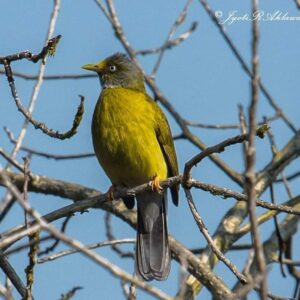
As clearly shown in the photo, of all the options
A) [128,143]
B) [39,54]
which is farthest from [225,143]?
[128,143]

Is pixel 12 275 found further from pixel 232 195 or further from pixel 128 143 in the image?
pixel 128 143

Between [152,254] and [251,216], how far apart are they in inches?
164

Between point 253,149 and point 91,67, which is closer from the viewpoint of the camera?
point 253,149

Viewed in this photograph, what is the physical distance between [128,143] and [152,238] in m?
0.94

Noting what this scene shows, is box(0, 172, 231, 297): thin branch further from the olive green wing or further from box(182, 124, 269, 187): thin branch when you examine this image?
box(182, 124, 269, 187): thin branch

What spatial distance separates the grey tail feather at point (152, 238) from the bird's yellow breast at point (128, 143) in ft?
1.04

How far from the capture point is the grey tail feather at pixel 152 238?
22.4 feet

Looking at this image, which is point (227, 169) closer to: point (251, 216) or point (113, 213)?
point (113, 213)

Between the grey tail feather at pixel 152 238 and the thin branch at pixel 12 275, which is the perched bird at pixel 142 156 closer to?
the grey tail feather at pixel 152 238

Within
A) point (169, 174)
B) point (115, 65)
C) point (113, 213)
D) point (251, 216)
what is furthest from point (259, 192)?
point (251, 216)

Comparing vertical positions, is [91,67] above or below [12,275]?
above

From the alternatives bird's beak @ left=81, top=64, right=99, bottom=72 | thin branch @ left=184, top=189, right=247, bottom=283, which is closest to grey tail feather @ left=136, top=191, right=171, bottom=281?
bird's beak @ left=81, top=64, right=99, bottom=72

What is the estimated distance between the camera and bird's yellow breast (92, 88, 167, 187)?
6.84 m

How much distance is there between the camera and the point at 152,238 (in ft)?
23.3
